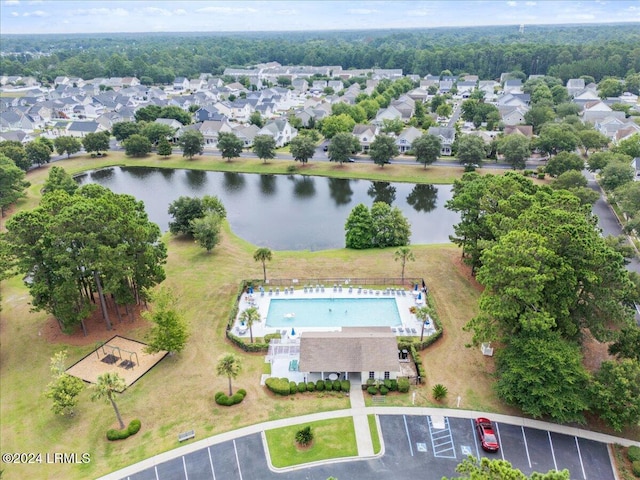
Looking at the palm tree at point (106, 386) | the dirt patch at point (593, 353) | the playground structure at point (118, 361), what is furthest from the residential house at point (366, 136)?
the palm tree at point (106, 386)

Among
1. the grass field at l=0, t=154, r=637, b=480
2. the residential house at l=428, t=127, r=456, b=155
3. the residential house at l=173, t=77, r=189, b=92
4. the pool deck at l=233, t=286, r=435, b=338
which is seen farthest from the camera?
the residential house at l=173, t=77, r=189, b=92

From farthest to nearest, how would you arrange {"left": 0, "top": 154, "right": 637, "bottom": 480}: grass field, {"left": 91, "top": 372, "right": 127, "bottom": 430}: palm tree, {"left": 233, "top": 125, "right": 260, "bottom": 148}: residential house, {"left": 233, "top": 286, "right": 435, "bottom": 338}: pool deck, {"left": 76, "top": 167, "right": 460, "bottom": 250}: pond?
{"left": 233, "top": 125, "right": 260, "bottom": 148}: residential house
{"left": 76, "top": 167, "right": 460, "bottom": 250}: pond
{"left": 233, "top": 286, "right": 435, "bottom": 338}: pool deck
{"left": 0, "top": 154, "right": 637, "bottom": 480}: grass field
{"left": 91, "top": 372, "right": 127, "bottom": 430}: palm tree

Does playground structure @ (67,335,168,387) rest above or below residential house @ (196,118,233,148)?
below

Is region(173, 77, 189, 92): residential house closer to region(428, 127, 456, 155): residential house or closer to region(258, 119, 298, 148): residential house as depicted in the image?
region(258, 119, 298, 148): residential house

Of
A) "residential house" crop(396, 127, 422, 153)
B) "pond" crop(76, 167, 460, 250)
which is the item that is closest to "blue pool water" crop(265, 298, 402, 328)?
"pond" crop(76, 167, 460, 250)

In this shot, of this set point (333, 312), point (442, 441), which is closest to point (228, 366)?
point (333, 312)

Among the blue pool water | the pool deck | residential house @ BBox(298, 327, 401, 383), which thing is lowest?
the blue pool water

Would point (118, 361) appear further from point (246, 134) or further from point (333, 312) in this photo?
point (246, 134)
